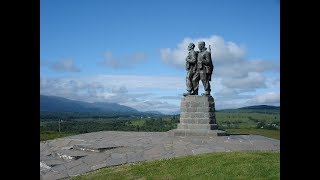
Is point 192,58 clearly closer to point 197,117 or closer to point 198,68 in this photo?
point 198,68

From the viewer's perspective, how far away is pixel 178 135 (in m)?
19.7

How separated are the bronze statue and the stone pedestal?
0.60 metres

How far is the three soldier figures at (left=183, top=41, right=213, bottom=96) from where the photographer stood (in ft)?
66.6

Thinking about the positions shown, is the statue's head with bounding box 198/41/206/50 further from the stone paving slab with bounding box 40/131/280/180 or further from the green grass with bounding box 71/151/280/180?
the green grass with bounding box 71/151/280/180

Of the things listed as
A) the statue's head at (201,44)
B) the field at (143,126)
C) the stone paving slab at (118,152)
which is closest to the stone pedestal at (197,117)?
the stone paving slab at (118,152)

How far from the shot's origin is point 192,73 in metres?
20.6

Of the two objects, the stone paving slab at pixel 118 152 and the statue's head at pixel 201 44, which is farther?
the statue's head at pixel 201 44

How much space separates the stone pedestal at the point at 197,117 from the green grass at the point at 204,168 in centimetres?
621

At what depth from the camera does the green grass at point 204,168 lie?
10.6m

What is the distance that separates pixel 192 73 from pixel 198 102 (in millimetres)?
1715

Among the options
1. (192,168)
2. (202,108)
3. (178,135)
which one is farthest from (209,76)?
→ (192,168)

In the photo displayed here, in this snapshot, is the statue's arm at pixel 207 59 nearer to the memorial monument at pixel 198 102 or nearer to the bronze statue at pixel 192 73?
the memorial monument at pixel 198 102

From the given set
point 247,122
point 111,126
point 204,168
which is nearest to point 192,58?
point 204,168
